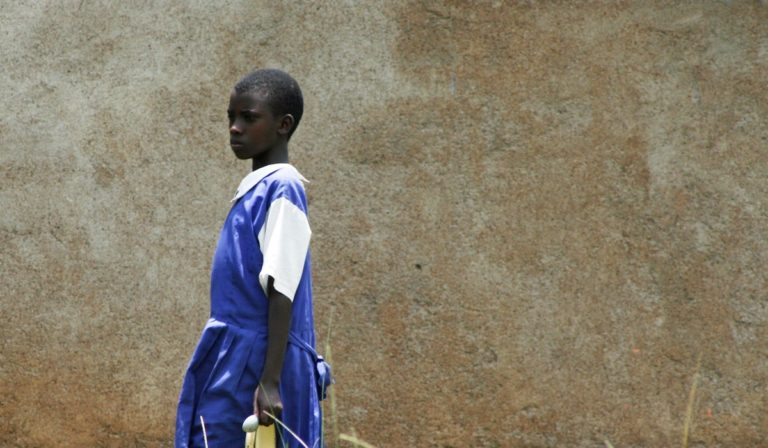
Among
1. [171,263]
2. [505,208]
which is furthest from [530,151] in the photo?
[171,263]

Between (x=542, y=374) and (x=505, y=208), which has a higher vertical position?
(x=505, y=208)

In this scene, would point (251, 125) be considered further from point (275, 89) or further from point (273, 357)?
point (273, 357)

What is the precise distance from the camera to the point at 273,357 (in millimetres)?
2469

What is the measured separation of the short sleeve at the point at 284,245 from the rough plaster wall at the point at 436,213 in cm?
177

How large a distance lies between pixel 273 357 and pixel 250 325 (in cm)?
11

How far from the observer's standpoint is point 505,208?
A: 4.27 m

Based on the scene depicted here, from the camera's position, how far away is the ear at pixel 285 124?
2.71 m

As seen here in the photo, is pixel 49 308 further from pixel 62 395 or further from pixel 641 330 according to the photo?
pixel 641 330

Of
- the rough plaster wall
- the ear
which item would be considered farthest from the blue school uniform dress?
the rough plaster wall

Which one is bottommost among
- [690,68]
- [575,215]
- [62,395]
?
[62,395]

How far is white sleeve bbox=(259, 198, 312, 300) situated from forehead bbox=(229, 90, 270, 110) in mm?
280

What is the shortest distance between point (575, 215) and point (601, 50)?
653 millimetres

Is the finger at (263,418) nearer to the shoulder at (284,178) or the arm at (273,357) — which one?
the arm at (273,357)

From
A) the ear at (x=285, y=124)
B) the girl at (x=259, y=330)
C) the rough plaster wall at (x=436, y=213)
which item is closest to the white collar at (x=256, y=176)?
the girl at (x=259, y=330)
